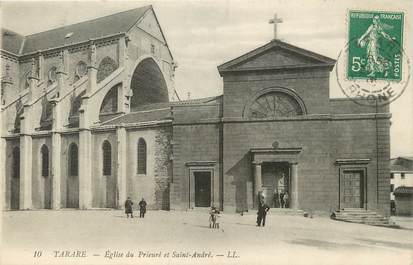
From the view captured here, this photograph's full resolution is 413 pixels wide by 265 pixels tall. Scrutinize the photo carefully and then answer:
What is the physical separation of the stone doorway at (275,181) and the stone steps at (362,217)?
2.47 m

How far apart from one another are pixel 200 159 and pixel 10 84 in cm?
1639

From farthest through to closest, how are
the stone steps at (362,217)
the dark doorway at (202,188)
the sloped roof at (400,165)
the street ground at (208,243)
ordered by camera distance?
Result: 1. the sloped roof at (400,165)
2. the dark doorway at (202,188)
3. the stone steps at (362,217)
4. the street ground at (208,243)

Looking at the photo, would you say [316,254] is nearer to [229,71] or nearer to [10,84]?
[229,71]

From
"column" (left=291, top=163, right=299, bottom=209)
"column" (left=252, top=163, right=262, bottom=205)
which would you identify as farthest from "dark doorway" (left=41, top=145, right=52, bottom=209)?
"column" (left=291, top=163, right=299, bottom=209)

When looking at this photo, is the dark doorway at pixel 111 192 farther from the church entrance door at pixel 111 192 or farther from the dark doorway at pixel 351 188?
the dark doorway at pixel 351 188

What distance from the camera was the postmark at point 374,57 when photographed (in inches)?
583

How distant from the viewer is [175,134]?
68.2ft

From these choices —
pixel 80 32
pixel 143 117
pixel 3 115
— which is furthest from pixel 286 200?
pixel 80 32

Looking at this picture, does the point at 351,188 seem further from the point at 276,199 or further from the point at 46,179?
the point at 46,179

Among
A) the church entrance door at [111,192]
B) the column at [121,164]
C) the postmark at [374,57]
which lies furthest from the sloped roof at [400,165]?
the church entrance door at [111,192]

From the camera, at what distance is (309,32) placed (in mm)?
16438

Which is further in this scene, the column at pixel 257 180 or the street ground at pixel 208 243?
the column at pixel 257 180

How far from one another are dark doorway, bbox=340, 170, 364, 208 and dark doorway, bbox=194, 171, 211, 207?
610cm

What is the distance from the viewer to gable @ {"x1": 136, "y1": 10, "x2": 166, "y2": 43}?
28.1 m
